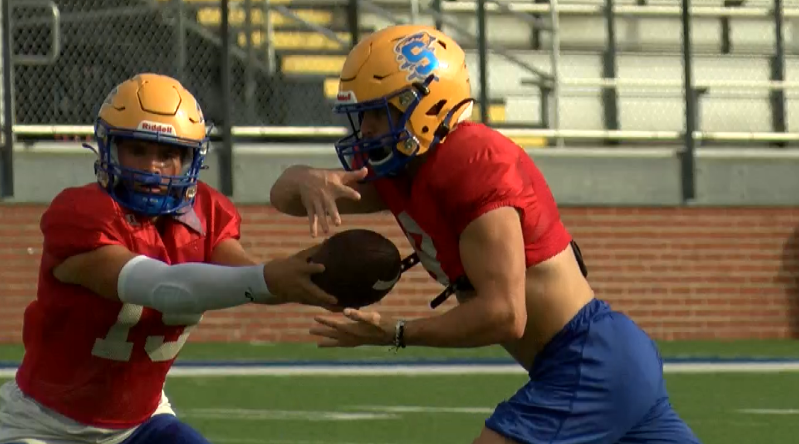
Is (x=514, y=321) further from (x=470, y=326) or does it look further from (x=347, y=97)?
(x=347, y=97)

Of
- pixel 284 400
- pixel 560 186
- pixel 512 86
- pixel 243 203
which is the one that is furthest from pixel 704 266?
pixel 284 400

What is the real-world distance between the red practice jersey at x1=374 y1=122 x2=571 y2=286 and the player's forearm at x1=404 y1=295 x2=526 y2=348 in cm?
23

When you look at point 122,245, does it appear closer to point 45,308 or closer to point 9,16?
point 45,308

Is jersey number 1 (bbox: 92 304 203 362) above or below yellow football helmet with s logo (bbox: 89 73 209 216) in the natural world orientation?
below

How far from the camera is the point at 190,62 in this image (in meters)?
13.5

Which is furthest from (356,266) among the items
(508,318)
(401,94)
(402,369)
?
(402,369)

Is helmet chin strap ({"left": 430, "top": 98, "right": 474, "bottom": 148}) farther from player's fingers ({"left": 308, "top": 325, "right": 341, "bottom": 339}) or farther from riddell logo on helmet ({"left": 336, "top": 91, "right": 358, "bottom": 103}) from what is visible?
player's fingers ({"left": 308, "top": 325, "right": 341, "bottom": 339})

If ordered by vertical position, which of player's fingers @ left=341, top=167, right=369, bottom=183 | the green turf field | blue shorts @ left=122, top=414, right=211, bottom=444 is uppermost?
player's fingers @ left=341, top=167, right=369, bottom=183

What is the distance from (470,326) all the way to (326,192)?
0.54m

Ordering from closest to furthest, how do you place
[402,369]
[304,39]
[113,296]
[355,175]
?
[355,175]
[113,296]
[402,369]
[304,39]

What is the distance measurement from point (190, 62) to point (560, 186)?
3199mm

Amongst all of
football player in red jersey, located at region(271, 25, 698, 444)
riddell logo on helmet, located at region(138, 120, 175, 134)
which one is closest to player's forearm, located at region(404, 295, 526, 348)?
football player in red jersey, located at region(271, 25, 698, 444)

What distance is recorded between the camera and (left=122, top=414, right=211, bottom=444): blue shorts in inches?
180

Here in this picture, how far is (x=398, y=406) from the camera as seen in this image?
873 centimetres
